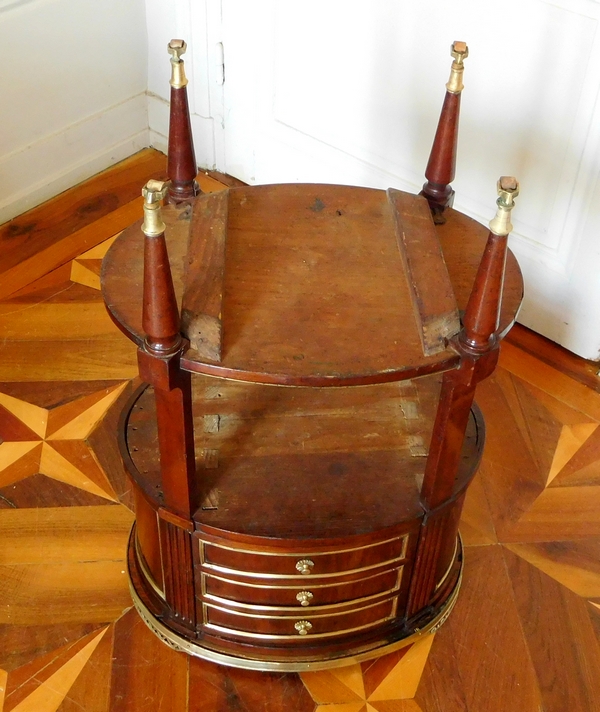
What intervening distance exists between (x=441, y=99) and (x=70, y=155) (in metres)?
1.03

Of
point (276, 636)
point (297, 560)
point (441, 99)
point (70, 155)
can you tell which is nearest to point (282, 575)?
point (297, 560)

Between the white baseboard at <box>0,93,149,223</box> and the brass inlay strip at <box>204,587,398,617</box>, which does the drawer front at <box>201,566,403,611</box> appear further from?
the white baseboard at <box>0,93,149,223</box>

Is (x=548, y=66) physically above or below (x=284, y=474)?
Answer: above

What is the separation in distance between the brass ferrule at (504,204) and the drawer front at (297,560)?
490mm

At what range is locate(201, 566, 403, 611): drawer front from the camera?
1257 millimetres

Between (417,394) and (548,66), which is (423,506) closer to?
(417,394)

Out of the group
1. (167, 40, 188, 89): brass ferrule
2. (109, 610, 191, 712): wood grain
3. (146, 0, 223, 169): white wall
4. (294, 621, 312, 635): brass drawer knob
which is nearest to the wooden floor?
(109, 610, 191, 712): wood grain

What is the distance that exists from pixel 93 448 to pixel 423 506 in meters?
0.75

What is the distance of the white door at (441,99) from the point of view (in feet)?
5.66

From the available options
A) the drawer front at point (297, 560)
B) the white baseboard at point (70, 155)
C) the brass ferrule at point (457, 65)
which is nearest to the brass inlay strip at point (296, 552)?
the drawer front at point (297, 560)

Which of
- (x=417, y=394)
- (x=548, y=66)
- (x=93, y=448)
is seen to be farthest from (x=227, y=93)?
(x=417, y=394)

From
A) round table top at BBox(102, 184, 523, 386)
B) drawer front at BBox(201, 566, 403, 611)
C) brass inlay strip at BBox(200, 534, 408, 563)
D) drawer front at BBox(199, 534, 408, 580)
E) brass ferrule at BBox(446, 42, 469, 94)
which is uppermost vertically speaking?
brass ferrule at BBox(446, 42, 469, 94)

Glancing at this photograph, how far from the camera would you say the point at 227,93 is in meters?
2.33

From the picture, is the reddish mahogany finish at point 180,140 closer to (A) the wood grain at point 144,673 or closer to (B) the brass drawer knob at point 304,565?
(B) the brass drawer knob at point 304,565
